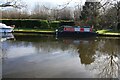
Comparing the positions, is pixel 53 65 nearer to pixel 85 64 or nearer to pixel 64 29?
pixel 85 64

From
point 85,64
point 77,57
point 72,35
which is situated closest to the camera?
point 85,64

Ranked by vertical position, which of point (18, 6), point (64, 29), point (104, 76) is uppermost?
point (18, 6)

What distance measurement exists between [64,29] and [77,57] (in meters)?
9.49

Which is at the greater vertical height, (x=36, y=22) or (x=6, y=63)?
(x=36, y=22)

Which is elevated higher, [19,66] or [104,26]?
[104,26]

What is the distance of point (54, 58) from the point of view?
8.62m

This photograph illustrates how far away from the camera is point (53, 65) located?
7391 mm

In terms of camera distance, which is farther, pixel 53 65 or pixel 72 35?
pixel 72 35

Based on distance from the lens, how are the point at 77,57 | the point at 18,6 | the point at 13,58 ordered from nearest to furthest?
the point at 13,58 → the point at 77,57 → the point at 18,6

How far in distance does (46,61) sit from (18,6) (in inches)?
248

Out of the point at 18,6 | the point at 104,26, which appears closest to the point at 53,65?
the point at 18,6

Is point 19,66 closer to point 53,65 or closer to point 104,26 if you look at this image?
point 53,65

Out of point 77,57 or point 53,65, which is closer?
point 53,65

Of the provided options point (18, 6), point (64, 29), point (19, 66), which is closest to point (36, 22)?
point (64, 29)
